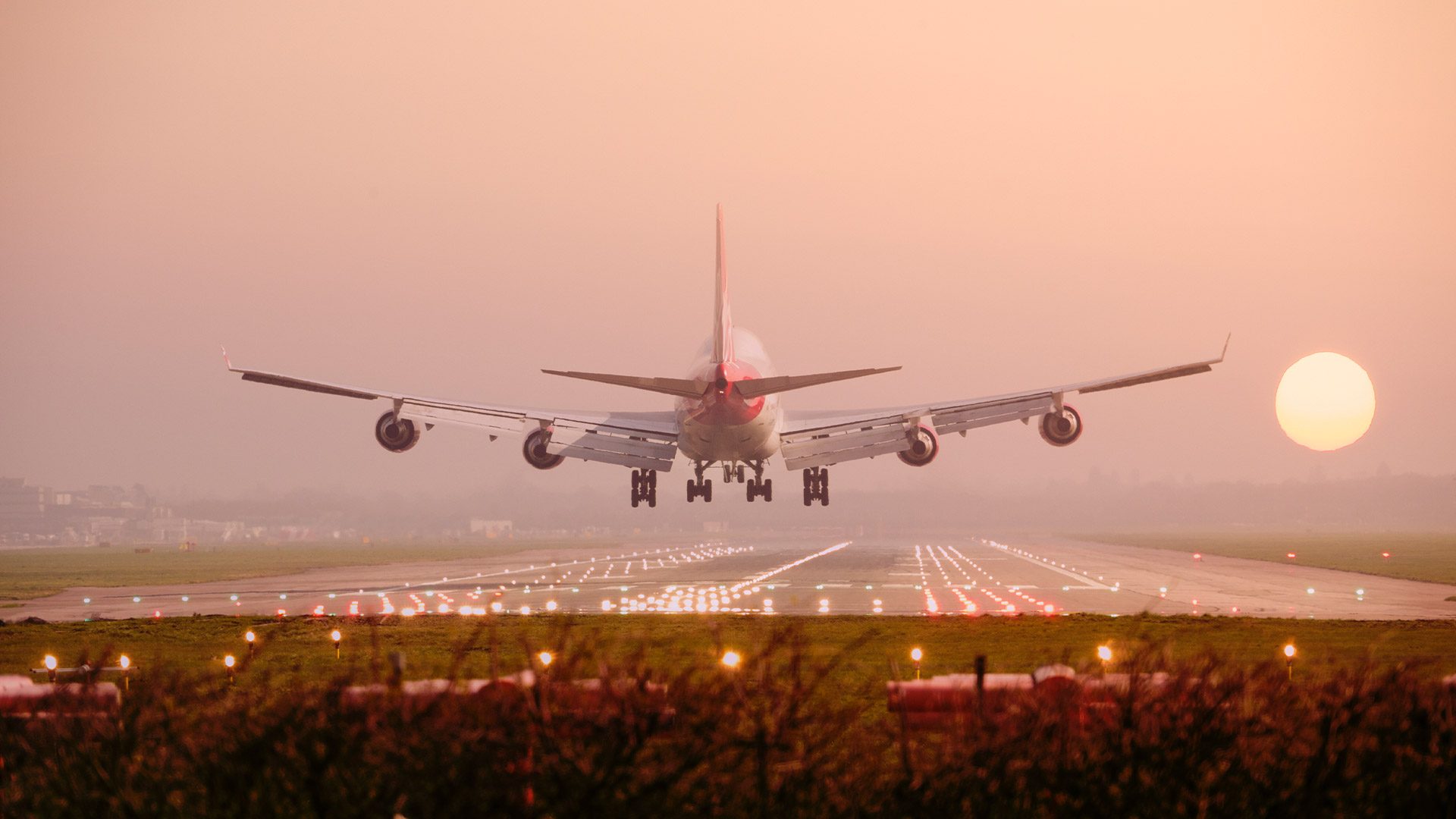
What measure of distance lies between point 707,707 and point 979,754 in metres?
2.61

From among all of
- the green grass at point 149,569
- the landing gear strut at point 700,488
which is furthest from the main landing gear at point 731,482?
the green grass at point 149,569

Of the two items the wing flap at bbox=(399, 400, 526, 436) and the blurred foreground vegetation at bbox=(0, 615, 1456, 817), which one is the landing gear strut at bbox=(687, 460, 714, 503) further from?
the blurred foreground vegetation at bbox=(0, 615, 1456, 817)

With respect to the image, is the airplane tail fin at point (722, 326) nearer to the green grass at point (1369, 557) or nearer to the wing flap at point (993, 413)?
the wing flap at point (993, 413)

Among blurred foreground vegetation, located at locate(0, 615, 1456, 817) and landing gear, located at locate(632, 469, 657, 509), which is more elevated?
landing gear, located at locate(632, 469, 657, 509)

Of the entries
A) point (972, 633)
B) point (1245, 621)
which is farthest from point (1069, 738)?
point (1245, 621)

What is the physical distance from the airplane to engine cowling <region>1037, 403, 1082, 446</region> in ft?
0.14

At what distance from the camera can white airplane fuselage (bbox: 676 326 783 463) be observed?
145ft

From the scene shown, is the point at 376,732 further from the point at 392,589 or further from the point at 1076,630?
the point at 392,589

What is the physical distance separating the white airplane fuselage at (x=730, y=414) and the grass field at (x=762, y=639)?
907 cm

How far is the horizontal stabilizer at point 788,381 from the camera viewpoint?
115 ft

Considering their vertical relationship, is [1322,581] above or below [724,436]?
below

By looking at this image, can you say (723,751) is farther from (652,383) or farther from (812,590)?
(812,590)

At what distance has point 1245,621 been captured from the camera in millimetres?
37594

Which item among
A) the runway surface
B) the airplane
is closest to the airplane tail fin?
the airplane
